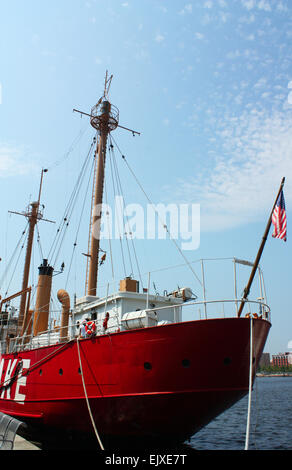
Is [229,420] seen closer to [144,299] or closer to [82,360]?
[144,299]

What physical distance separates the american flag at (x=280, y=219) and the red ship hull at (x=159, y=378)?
2533mm

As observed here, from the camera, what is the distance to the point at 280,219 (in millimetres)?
10016

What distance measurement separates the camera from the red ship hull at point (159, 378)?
938cm

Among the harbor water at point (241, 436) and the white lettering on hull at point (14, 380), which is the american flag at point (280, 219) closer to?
the harbor water at point (241, 436)

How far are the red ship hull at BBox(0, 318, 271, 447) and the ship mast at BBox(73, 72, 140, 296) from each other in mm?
5964

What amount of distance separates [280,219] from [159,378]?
557cm

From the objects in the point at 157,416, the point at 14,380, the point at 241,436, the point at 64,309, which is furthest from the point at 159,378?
the point at 241,436

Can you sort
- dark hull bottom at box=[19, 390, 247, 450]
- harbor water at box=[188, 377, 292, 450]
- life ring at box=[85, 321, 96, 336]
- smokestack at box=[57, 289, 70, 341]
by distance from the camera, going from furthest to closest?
smokestack at box=[57, 289, 70, 341] → harbor water at box=[188, 377, 292, 450] → life ring at box=[85, 321, 96, 336] → dark hull bottom at box=[19, 390, 247, 450]

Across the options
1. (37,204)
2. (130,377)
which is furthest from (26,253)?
(130,377)

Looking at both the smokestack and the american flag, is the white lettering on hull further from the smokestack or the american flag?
the american flag

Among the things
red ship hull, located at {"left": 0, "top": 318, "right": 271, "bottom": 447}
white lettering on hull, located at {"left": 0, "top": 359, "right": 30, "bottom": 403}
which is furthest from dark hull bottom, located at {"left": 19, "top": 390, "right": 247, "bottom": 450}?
white lettering on hull, located at {"left": 0, "top": 359, "right": 30, "bottom": 403}

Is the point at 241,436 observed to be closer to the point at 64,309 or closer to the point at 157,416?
the point at 157,416

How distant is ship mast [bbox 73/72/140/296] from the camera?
17266 millimetres

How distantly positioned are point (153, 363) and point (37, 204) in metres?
25.3
